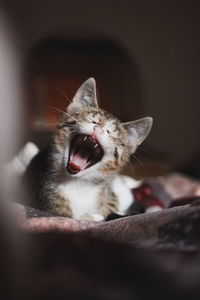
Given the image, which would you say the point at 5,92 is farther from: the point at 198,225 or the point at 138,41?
the point at 138,41

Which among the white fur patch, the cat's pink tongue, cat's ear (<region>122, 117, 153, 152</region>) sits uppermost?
cat's ear (<region>122, 117, 153, 152</region>)

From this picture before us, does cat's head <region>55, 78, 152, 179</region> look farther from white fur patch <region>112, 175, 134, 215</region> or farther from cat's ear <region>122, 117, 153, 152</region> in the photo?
white fur patch <region>112, 175, 134, 215</region>

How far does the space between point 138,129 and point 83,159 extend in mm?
114

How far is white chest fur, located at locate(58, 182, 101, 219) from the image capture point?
29.8 inches

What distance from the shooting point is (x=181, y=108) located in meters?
1.58

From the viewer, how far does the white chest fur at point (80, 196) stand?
0.76m

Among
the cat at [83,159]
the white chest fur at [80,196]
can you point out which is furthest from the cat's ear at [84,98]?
the white chest fur at [80,196]

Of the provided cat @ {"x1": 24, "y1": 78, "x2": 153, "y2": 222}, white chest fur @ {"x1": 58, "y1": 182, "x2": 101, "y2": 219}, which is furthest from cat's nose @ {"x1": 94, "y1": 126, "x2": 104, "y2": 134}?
white chest fur @ {"x1": 58, "y1": 182, "x2": 101, "y2": 219}

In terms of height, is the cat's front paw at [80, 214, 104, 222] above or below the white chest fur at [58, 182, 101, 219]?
below

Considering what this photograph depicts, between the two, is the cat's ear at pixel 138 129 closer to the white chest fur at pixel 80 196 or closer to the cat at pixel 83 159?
the cat at pixel 83 159

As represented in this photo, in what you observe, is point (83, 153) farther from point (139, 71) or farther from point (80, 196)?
point (139, 71)

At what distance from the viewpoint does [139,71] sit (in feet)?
6.09

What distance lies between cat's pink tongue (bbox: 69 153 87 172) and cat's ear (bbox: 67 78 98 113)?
88 millimetres

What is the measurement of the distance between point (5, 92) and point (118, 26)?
2.43 feet
